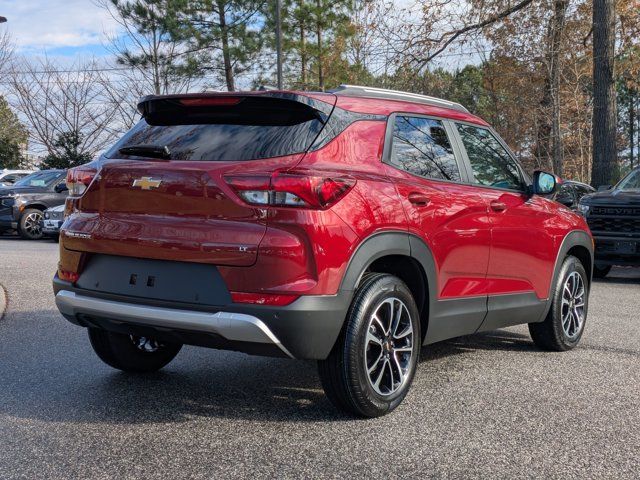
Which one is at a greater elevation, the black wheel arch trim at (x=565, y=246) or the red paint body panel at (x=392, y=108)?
the red paint body panel at (x=392, y=108)

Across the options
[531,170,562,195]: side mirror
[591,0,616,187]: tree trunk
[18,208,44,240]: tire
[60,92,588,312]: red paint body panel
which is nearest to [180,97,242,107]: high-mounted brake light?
[60,92,588,312]: red paint body panel

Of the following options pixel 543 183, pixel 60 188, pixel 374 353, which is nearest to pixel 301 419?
pixel 374 353

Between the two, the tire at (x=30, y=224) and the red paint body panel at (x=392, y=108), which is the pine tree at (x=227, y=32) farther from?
the red paint body panel at (x=392, y=108)

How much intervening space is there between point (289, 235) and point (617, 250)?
29.2 feet

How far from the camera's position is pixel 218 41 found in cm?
2920

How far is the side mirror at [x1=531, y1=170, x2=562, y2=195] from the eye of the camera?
225 inches

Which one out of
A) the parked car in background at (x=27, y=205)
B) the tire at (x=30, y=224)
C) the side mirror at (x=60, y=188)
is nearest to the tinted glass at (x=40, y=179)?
the parked car in background at (x=27, y=205)

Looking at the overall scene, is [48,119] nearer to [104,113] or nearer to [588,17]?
[104,113]

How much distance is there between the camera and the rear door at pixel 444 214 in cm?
450

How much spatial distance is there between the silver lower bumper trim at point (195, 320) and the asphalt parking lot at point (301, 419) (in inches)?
21.6

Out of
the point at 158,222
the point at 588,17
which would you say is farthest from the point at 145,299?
the point at 588,17

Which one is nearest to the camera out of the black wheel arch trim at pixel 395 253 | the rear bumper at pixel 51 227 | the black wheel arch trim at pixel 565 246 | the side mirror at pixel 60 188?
the black wheel arch trim at pixel 395 253

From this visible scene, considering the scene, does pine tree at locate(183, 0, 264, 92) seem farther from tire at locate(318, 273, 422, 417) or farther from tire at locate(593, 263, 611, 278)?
tire at locate(318, 273, 422, 417)

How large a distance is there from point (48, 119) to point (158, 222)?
4391 cm
